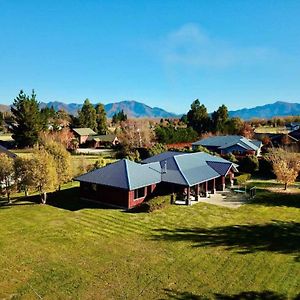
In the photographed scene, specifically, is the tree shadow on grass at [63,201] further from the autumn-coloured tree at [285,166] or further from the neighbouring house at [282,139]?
the neighbouring house at [282,139]

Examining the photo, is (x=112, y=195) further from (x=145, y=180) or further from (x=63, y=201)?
(x=63, y=201)

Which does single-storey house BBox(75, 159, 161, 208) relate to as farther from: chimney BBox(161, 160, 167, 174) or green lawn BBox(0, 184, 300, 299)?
green lawn BBox(0, 184, 300, 299)

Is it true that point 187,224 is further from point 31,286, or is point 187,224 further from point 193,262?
point 31,286

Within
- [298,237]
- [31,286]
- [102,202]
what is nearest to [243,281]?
[298,237]

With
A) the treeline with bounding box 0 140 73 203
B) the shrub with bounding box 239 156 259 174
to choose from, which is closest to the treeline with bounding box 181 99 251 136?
the shrub with bounding box 239 156 259 174

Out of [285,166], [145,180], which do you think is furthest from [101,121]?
[145,180]
